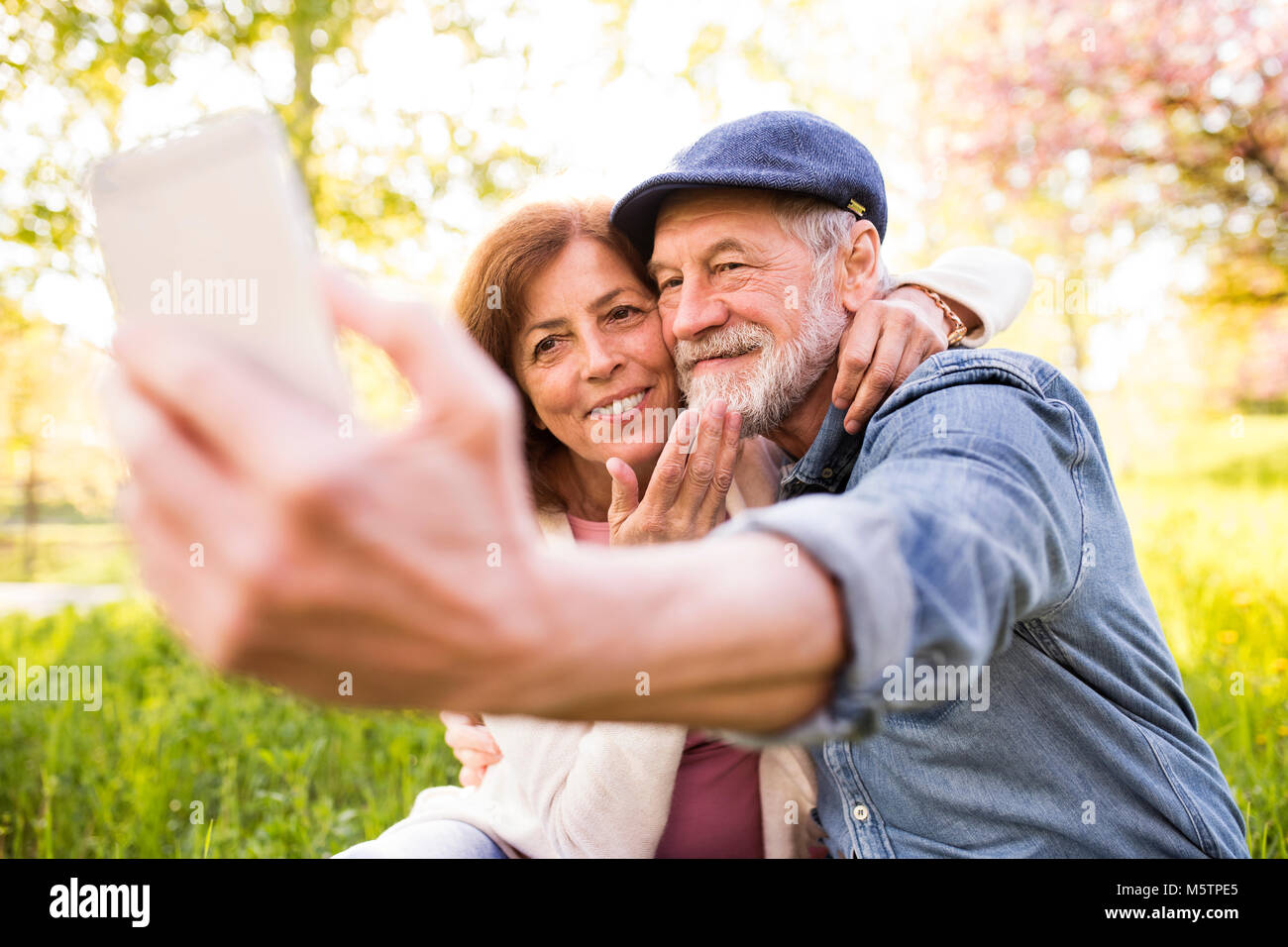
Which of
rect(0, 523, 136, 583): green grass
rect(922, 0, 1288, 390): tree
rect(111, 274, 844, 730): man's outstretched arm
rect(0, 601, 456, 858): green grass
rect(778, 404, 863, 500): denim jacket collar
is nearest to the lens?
rect(111, 274, 844, 730): man's outstretched arm

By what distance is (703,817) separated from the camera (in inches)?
93.6

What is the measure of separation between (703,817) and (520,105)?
18.1 ft

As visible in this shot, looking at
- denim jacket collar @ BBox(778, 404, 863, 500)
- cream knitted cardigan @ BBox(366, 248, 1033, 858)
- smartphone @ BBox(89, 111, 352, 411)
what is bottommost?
cream knitted cardigan @ BBox(366, 248, 1033, 858)

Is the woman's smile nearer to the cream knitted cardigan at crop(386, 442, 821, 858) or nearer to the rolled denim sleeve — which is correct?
the cream knitted cardigan at crop(386, 442, 821, 858)

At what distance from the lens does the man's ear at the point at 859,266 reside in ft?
8.03

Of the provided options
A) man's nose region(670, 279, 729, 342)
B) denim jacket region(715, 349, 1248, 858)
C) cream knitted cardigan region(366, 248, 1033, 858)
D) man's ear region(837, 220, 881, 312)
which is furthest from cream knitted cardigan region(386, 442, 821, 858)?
man's ear region(837, 220, 881, 312)

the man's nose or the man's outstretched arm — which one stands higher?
the man's nose

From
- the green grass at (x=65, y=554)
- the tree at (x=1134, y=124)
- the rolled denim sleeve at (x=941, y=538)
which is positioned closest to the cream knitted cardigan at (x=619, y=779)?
the rolled denim sleeve at (x=941, y=538)

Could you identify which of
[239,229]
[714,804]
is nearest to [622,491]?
[714,804]

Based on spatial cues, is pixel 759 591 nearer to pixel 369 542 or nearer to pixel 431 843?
pixel 369 542

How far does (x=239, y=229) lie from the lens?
70cm

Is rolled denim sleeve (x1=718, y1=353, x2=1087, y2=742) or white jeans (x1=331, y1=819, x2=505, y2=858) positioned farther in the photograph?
white jeans (x1=331, y1=819, x2=505, y2=858)

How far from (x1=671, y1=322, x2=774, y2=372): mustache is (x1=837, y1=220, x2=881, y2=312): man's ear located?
26 centimetres

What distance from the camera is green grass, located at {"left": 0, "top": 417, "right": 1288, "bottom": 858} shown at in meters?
3.14
